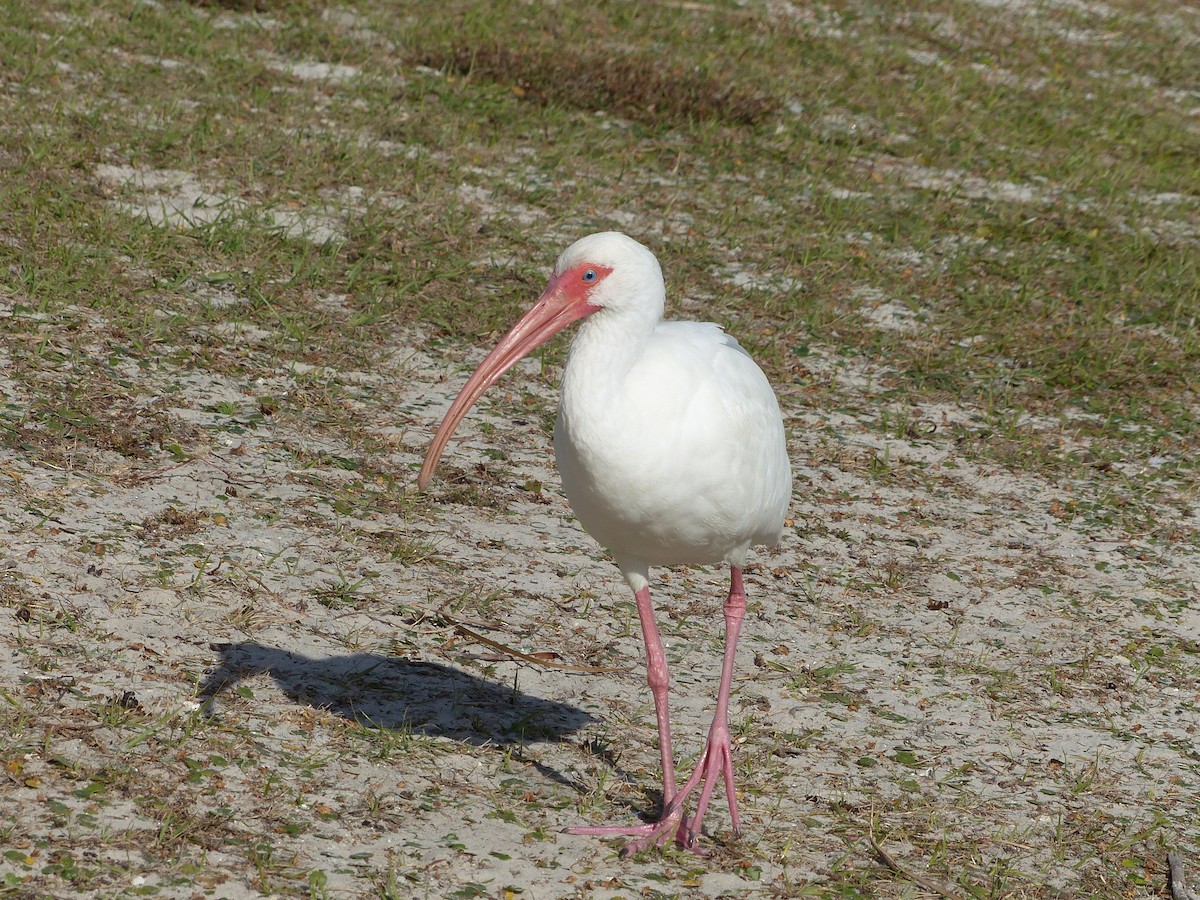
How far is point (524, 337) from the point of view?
14.0ft

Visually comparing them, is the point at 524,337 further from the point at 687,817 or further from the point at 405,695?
the point at 687,817

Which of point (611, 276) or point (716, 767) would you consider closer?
point (611, 276)

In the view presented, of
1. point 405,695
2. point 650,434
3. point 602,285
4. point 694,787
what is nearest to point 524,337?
point 602,285

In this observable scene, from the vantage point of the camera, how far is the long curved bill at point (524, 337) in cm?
411

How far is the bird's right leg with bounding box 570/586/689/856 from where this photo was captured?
13.9 ft

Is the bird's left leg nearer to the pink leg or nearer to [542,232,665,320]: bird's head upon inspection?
the pink leg

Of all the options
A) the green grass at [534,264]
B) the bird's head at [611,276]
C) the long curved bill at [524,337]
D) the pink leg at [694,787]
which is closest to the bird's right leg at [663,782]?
the pink leg at [694,787]

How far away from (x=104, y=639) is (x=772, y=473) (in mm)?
2178

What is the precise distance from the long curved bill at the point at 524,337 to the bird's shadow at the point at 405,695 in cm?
87

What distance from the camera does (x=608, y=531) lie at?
413 centimetres

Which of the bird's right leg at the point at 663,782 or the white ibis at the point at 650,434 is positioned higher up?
the white ibis at the point at 650,434

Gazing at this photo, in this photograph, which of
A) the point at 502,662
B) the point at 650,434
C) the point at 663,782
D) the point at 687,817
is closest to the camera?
the point at 650,434

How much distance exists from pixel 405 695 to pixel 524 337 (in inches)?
53.3

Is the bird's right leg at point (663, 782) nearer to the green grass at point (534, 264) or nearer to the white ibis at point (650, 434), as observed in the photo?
the white ibis at point (650, 434)
